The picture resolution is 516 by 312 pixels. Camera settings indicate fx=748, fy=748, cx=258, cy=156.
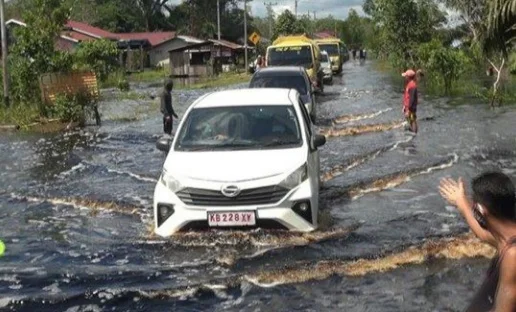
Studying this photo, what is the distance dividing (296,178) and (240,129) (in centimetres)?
131

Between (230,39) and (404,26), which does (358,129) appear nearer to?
(404,26)

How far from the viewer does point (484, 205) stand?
11.1 feet

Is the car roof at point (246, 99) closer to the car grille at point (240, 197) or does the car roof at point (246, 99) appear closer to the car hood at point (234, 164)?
the car hood at point (234, 164)

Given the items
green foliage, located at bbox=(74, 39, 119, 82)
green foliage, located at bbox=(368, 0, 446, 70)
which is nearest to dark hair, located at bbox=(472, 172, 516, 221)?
green foliage, located at bbox=(74, 39, 119, 82)

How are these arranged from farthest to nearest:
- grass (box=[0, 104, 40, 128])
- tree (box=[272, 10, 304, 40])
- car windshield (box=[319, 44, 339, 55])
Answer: tree (box=[272, 10, 304, 40]), car windshield (box=[319, 44, 339, 55]), grass (box=[0, 104, 40, 128])

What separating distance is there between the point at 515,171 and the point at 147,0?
74.0 m

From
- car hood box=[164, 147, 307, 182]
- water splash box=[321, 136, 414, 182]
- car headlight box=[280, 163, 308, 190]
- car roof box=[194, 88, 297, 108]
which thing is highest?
car roof box=[194, 88, 297, 108]

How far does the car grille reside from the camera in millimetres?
8008

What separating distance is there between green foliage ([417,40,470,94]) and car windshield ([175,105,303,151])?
21710 millimetres

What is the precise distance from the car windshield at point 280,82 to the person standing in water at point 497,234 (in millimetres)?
15862

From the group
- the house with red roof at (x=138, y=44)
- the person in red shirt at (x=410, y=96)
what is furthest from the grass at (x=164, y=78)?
the person in red shirt at (x=410, y=96)

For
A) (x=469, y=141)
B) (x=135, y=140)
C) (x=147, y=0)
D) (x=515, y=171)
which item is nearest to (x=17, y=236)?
(x=515, y=171)

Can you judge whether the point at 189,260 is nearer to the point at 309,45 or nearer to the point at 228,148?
the point at 228,148

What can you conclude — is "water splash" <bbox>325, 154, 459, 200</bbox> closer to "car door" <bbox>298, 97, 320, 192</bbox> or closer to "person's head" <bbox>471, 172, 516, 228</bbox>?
"car door" <bbox>298, 97, 320, 192</bbox>
